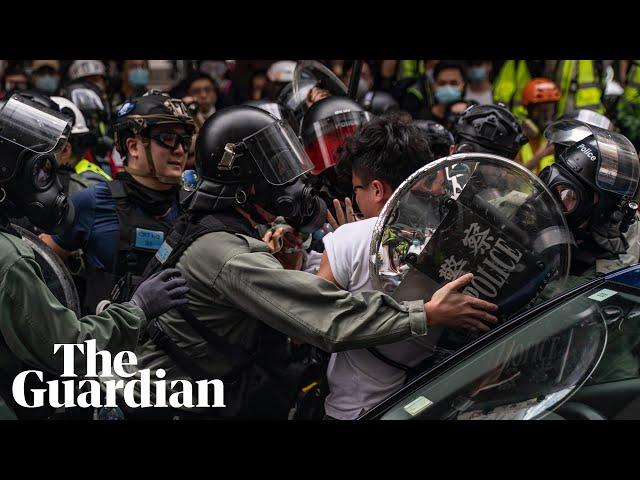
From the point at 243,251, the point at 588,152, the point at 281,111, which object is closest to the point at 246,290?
the point at 243,251

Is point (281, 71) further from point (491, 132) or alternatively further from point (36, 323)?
point (36, 323)

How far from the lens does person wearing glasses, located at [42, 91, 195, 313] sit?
12.6 feet

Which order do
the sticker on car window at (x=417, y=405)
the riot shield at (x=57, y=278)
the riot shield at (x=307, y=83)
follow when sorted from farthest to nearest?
the riot shield at (x=307, y=83) < the riot shield at (x=57, y=278) < the sticker on car window at (x=417, y=405)

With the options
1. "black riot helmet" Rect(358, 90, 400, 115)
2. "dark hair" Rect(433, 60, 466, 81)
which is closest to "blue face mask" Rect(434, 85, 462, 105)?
"dark hair" Rect(433, 60, 466, 81)

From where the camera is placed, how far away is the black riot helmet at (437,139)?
197 inches

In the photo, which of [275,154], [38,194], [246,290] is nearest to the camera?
[246,290]

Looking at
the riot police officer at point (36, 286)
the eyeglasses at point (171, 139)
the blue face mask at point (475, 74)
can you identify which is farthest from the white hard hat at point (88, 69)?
the riot police officer at point (36, 286)

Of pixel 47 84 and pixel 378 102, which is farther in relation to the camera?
pixel 47 84

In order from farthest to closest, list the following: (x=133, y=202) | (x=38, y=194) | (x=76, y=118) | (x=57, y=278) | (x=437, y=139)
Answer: (x=76, y=118)
(x=437, y=139)
(x=133, y=202)
(x=57, y=278)
(x=38, y=194)

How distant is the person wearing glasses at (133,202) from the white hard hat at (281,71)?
4.80 m

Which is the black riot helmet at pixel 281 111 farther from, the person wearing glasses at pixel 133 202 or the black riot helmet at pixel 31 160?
the black riot helmet at pixel 31 160

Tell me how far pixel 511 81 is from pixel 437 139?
15.9 ft

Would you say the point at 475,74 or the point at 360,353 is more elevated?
the point at 360,353

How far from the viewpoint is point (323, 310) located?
265 cm
